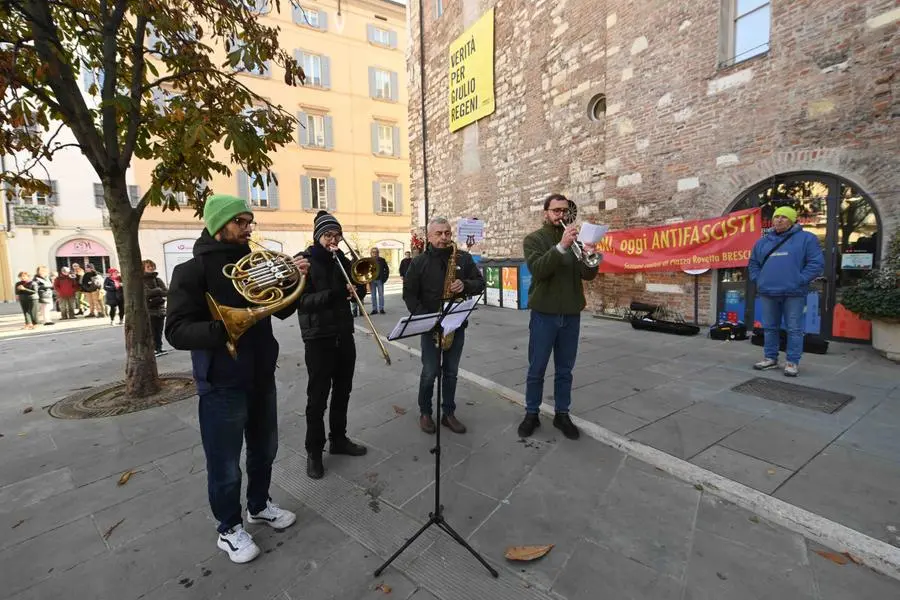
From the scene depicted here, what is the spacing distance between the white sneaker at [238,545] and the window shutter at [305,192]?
25297mm

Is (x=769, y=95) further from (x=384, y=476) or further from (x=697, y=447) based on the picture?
(x=384, y=476)

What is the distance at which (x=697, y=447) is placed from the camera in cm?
343

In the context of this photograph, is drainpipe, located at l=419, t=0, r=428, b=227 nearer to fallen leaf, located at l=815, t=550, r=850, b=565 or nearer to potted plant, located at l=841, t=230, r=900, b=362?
potted plant, located at l=841, t=230, r=900, b=362

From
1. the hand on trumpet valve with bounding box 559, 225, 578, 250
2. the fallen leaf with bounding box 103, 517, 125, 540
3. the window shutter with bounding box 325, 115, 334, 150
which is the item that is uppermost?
the window shutter with bounding box 325, 115, 334, 150

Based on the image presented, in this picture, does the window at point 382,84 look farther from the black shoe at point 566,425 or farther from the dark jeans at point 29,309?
the black shoe at point 566,425

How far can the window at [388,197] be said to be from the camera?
28516mm

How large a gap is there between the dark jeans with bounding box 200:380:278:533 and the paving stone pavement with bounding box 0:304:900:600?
0.28 metres

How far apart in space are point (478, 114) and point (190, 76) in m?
10.3

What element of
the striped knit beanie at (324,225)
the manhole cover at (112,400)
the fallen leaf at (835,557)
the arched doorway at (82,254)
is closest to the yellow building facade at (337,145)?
the arched doorway at (82,254)

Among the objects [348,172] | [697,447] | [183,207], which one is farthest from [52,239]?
[697,447]

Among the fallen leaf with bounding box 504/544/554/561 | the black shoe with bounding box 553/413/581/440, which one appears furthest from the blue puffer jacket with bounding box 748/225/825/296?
the fallen leaf with bounding box 504/544/554/561

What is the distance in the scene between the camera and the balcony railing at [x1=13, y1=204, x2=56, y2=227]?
20.2m

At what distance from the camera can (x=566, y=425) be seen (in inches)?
147

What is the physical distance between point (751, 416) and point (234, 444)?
4357 millimetres
